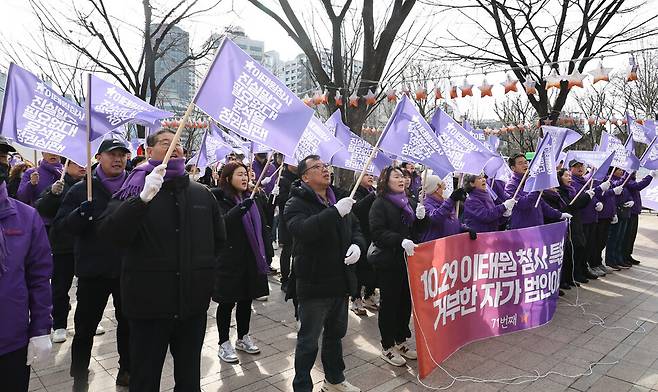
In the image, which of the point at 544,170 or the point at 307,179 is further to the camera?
the point at 544,170

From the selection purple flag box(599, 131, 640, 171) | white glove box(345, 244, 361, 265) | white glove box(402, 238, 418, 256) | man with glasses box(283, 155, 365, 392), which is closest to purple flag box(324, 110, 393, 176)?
white glove box(402, 238, 418, 256)

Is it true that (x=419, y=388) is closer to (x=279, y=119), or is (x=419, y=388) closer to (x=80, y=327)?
(x=279, y=119)

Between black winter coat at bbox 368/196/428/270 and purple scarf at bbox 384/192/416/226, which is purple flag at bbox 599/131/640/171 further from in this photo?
black winter coat at bbox 368/196/428/270

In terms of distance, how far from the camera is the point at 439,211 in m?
4.91

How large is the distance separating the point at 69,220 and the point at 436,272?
3245 millimetres

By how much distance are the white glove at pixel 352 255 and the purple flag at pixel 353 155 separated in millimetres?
3165

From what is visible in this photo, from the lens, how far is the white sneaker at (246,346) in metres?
4.89

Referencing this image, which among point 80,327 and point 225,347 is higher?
point 80,327

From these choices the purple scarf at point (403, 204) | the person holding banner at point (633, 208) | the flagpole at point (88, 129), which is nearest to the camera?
the flagpole at point (88, 129)

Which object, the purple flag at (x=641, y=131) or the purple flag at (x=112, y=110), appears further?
the purple flag at (x=641, y=131)

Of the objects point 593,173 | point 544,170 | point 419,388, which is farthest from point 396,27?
point 419,388

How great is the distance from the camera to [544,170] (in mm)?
5828

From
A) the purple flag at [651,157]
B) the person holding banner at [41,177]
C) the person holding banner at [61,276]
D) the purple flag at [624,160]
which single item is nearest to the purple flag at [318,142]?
the person holding banner at [61,276]

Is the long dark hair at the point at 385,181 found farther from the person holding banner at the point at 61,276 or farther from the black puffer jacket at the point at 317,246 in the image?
the person holding banner at the point at 61,276
